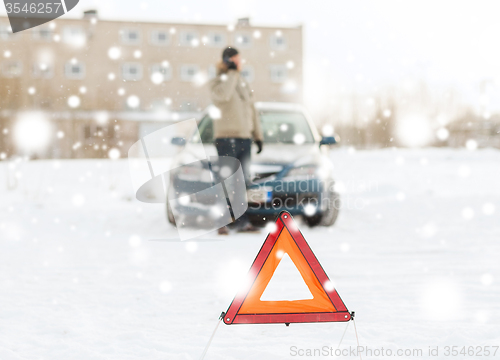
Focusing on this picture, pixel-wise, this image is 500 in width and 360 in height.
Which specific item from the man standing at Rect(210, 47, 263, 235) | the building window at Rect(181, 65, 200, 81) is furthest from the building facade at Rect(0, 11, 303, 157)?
the man standing at Rect(210, 47, 263, 235)

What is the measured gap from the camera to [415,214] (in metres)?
7.93

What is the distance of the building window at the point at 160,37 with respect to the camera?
38.5m

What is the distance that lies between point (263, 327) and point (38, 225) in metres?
5.11

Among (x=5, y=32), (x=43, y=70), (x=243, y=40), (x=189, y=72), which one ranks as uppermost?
(x=5, y=32)

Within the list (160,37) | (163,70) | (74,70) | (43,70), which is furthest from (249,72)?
(43,70)

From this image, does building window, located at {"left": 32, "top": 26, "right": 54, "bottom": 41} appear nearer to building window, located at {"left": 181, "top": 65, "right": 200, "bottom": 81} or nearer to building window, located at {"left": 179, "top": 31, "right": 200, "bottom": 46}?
building window, located at {"left": 179, "top": 31, "right": 200, "bottom": 46}

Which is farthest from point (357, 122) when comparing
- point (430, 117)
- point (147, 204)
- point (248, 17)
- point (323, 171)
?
point (323, 171)

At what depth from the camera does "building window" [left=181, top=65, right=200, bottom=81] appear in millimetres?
39438

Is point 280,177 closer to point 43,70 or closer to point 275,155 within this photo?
point 275,155

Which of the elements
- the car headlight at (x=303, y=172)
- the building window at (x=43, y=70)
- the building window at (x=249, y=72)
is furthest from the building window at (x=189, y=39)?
the car headlight at (x=303, y=172)

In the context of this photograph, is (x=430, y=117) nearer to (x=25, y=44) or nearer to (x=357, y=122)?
(x=357, y=122)

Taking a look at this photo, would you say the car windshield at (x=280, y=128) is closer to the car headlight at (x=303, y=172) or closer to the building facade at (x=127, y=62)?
the car headlight at (x=303, y=172)

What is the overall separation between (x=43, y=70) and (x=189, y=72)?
11001mm

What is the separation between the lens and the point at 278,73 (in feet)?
133
